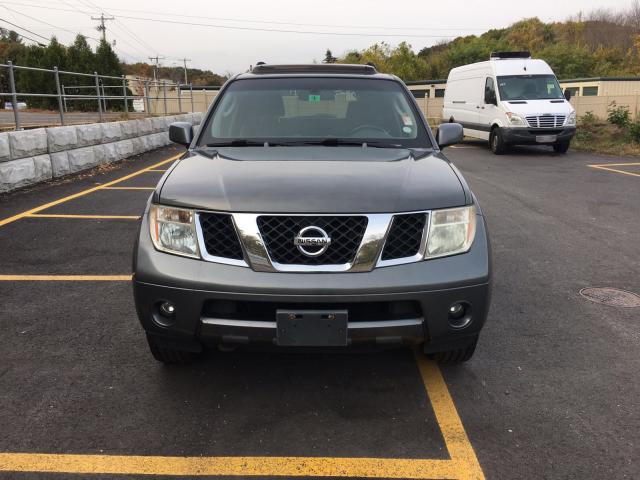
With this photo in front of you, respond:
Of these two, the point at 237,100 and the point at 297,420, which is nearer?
the point at 297,420

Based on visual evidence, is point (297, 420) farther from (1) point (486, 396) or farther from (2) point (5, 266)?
(2) point (5, 266)

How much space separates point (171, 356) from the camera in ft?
10.7

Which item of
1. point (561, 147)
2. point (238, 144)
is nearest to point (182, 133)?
point (238, 144)

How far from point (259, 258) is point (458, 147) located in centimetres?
1748

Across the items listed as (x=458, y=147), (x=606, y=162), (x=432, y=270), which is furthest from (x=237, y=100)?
(x=458, y=147)

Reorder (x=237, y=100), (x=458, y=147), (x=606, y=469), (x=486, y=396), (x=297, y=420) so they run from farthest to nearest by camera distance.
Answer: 1. (x=458, y=147)
2. (x=237, y=100)
3. (x=486, y=396)
4. (x=297, y=420)
5. (x=606, y=469)

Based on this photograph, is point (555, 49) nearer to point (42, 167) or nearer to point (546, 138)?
point (546, 138)

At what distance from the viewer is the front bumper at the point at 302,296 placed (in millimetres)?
2586

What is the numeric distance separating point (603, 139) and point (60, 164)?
16.1 metres

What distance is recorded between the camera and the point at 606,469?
2461 millimetres

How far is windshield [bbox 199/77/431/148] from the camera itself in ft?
12.9

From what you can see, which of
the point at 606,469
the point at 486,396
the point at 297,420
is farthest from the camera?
the point at 486,396

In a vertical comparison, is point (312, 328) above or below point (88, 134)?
below

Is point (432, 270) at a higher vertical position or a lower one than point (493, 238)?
higher
